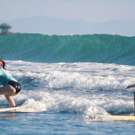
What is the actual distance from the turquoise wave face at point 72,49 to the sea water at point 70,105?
16.4 meters

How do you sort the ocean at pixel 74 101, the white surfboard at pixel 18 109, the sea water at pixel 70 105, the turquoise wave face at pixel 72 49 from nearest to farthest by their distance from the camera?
the sea water at pixel 70 105, the ocean at pixel 74 101, the white surfboard at pixel 18 109, the turquoise wave face at pixel 72 49

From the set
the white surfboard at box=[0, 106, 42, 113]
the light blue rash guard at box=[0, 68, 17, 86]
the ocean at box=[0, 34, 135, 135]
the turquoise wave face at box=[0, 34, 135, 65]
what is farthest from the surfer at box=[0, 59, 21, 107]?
the turquoise wave face at box=[0, 34, 135, 65]

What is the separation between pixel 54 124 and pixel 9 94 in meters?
2.54

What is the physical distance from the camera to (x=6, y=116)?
53.7 feet

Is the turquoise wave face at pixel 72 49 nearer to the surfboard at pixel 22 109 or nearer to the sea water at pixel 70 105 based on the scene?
the sea water at pixel 70 105

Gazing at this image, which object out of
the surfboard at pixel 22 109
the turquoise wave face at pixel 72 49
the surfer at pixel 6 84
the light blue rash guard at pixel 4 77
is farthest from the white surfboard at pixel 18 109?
the turquoise wave face at pixel 72 49

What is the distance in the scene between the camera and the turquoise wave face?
162 ft

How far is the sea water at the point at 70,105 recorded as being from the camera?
14305mm

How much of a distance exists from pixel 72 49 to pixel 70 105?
117 ft

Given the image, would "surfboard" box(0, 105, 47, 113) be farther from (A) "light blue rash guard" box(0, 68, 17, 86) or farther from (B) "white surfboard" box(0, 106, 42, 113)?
(A) "light blue rash guard" box(0, 68, 17, 86)

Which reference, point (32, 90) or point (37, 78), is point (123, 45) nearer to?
point (37, 78)

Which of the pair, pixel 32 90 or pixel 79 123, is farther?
pixel 32 90

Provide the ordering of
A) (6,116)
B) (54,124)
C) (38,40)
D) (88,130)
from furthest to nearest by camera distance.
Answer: (38,40)
(6,116)
(54,124)
(88,130)

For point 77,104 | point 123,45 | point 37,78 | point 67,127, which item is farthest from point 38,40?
point 67,127
